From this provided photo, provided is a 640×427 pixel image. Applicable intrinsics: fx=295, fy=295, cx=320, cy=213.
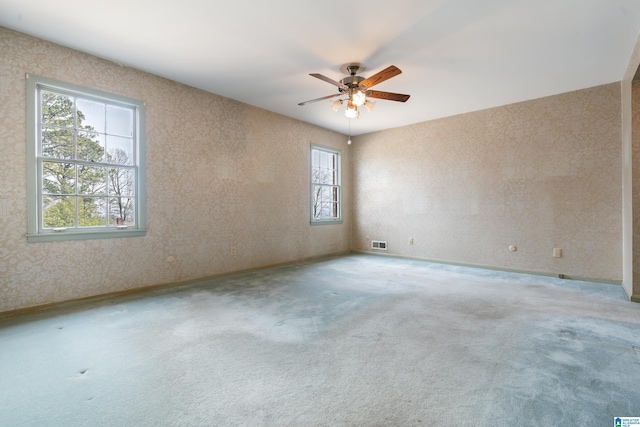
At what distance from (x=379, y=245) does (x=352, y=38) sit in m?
4.50

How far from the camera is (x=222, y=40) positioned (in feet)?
9.86

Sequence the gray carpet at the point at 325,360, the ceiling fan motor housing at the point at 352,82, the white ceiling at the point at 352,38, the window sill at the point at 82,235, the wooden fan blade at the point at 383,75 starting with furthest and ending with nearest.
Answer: the ceiling fan motor housing at the point at 352,82 → the window sill at the point at 82,235 → the wooden fan blade at the point at 383,75 → the white ceiling at the point at 352,38 → the gray carpet at the point at 325,360

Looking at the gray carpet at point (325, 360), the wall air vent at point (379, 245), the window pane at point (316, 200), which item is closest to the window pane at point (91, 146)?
the gray carpet at point (325, 360)

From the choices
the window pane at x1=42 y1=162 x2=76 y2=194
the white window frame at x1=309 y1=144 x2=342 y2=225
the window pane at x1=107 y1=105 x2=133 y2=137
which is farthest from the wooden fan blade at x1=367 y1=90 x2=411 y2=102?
the window pane at x1=42 y1=162 x2=76 y2=194

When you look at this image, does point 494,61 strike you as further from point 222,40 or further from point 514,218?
point 222,40

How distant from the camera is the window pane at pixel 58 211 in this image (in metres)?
3.11

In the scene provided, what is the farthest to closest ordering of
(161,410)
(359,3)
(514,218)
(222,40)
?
(514,218) → (222,40) → (359,3) → (161,410)

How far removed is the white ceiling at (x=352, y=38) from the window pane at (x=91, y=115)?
56 centimetres

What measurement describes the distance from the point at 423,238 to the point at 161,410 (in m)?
5.27

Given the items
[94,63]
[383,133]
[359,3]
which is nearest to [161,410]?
[359,3]

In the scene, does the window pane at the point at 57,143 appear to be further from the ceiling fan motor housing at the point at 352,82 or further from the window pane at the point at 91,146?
the ceiling fan motor housing at the point at 352,82

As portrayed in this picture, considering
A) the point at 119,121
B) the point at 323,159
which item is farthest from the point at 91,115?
the point at 323,159

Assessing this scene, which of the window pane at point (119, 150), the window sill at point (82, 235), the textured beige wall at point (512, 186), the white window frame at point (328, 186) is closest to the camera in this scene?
the window sill at point (82, 235)

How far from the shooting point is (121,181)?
143 inches
